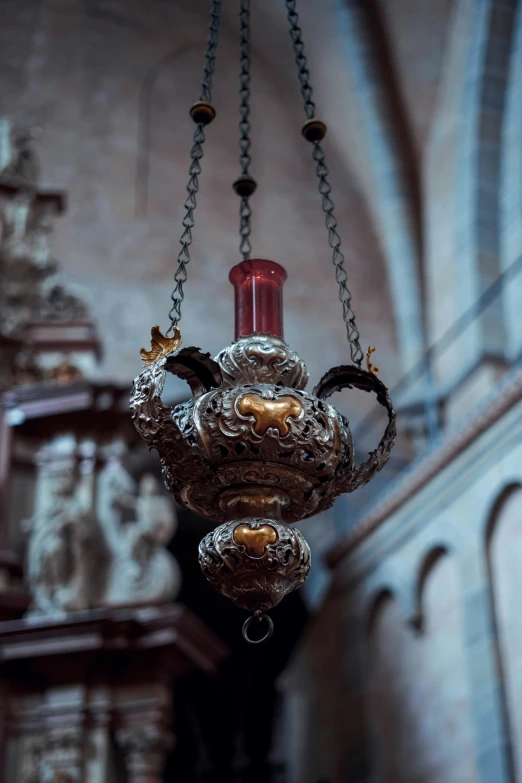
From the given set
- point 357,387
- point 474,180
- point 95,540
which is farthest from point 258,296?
point 474,180

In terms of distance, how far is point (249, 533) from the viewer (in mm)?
2420

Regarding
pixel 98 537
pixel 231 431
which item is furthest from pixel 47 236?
pixel 231 431

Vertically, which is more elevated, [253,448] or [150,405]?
[150,405]

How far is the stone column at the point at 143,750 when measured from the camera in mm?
6180

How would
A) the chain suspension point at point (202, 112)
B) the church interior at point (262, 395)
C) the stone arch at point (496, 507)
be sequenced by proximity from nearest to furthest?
the church interior at point (262, 395)
the chain suspension point at point (202, 112)
the stone arch at point (496, 507)

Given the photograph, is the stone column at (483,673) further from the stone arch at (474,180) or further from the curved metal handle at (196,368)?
the curved metal handle at (196,368)

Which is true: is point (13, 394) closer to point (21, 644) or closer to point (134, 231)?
point (21, 644)

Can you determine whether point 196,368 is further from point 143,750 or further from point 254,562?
point 143,750

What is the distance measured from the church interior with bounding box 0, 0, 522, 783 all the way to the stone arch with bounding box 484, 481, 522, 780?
2 cm

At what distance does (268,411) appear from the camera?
2475 millimetres

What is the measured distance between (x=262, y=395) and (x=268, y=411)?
52 millimetres

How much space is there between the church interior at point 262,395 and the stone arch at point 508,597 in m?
0.02

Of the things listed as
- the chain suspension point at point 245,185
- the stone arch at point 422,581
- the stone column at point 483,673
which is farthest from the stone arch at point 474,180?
the chain suspension point at point 245,185

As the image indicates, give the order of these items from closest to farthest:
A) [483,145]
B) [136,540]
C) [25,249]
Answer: [136,540] → [25,249] → [483,145]
